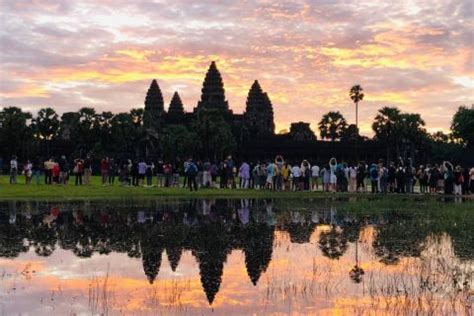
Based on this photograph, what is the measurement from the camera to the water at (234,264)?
7.98 meters

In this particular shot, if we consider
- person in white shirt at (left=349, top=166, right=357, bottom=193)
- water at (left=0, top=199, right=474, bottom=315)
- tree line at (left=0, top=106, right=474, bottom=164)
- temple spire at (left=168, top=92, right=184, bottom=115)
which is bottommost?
water at (left=0, top=199, right=474, bottom=315)

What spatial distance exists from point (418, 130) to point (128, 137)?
43476 mm

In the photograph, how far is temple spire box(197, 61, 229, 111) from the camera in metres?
110

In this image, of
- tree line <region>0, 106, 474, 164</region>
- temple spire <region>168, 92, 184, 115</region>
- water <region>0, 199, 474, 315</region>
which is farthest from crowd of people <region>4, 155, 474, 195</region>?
temple spire <region>168, 92, 184, 115</region>

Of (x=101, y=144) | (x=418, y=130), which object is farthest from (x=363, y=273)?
(x=418, y=130)

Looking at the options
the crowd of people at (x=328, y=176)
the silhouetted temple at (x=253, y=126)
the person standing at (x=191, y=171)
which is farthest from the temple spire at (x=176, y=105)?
the person standing at (x=191, y=171)

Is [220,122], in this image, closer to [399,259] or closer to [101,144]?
[101,144]

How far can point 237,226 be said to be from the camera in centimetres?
1598

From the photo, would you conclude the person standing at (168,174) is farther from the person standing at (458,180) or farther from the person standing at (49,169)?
the person standing at (458,180)

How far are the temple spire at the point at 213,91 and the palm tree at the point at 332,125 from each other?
18111 mm

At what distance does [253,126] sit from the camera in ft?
354

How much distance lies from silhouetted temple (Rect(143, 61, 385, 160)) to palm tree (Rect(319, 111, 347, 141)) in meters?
2.38

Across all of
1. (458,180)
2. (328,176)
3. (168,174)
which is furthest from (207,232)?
(168,174)

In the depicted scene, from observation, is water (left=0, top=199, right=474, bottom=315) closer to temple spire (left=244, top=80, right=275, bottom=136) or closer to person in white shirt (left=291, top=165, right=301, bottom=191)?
person in white shirt (left=291, top=165, right=301, bottom=191)
